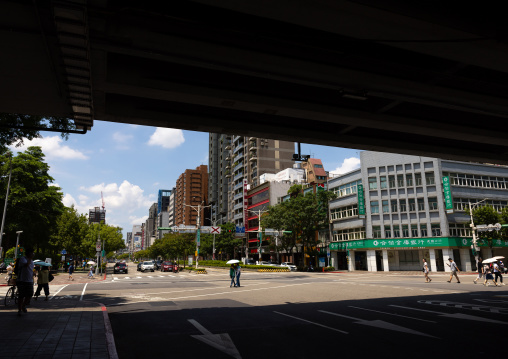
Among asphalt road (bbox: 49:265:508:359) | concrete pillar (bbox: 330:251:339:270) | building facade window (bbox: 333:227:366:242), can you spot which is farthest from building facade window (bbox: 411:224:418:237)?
asphalt road (bbox: 49:265:508:359)

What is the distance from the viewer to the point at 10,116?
12.5m

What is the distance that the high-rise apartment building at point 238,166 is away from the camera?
3763 inches

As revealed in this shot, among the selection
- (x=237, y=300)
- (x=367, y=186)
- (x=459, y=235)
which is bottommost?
(x=237, y=300)

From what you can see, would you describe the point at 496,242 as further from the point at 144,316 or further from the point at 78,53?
the point at 78,53

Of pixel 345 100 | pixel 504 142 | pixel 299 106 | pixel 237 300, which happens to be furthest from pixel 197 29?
pixel 237 300

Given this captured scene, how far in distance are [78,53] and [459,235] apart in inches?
2122

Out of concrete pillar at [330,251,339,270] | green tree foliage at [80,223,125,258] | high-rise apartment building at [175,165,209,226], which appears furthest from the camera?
high-rise apartment building at [175,165,209,226]

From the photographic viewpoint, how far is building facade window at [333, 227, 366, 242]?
5650cm

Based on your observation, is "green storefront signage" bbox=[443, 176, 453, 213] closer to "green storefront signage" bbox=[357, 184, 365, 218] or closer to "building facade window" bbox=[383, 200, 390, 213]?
"building facade window" bbox=[383, 200, 390, 213]

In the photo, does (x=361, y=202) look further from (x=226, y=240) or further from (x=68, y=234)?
(x=68, y=234)

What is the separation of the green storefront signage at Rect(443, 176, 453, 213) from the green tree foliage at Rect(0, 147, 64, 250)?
1978 inches

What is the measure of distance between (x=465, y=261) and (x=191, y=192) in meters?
137

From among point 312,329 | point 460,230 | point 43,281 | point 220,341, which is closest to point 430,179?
point 460,230

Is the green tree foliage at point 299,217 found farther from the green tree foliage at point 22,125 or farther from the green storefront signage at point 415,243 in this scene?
the green tree foliage at point 22,125
